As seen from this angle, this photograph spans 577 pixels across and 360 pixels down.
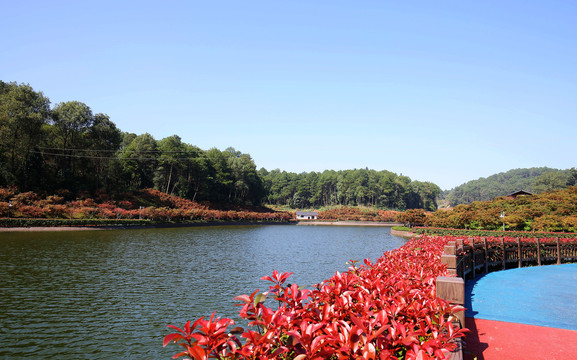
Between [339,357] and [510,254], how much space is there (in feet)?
49.5

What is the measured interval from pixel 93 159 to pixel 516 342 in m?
55.3

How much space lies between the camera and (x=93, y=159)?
4972cm

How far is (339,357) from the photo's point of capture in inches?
83.0

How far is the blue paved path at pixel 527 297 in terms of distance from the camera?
6.80 meters

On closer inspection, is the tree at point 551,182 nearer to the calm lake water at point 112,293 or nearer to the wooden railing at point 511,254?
the wooden railing at point 511,254

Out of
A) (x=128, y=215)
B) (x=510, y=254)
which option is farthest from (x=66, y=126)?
(x=510, y=254)

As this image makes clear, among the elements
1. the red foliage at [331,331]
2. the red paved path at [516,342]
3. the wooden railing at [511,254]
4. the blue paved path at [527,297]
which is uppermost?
the red foliage at [331,331]

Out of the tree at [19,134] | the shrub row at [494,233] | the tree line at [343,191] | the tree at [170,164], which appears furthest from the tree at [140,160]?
the tree line at [343,191]

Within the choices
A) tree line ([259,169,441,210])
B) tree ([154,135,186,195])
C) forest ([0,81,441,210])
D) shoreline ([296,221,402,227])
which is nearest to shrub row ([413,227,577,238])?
forest ([0,81,441,210])

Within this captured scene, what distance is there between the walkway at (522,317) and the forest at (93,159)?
45.1 meters

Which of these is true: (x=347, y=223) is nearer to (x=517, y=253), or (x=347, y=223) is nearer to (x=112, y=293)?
(x=517, y=253)

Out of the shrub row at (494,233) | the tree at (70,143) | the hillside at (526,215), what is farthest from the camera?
the tree at (70,143)

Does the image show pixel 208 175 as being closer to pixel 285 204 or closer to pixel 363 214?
pixel 363 214

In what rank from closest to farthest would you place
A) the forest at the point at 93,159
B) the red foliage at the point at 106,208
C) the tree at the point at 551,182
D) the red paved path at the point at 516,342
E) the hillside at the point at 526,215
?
the red paved path at the point at 516,342 → the hillside at the point at 526,215 → the red foliage at the point at 106,208 → the forest at the point at 93,159 → the tree at the point at 551,182
